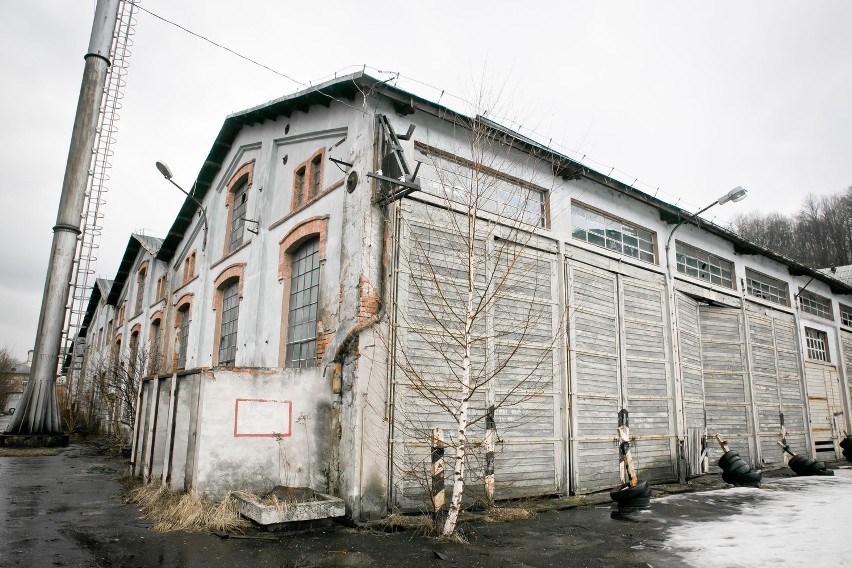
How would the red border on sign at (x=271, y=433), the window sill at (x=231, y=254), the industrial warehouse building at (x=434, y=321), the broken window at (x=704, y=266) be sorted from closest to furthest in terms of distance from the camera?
the red border on sign at (x=271, y=433) → the industrial warehouse building at (x=434, y=321) → the window sill at (x=231, y=254) → the broken window at (x=704, y=266)

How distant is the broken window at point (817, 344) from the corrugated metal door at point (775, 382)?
1.98 meters

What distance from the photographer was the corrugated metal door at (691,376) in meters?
13.1

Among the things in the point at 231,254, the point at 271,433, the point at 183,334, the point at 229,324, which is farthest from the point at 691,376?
the point at 183,334

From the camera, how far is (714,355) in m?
14.8

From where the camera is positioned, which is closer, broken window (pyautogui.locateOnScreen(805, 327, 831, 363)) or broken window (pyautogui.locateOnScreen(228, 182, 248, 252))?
broken window (pyautogui.locateOnScreen(228, 182, 248, 252))

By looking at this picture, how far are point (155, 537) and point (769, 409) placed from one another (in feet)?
53.7

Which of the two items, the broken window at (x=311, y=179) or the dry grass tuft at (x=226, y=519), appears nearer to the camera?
the dry grass tuft at (x=226, y=519)

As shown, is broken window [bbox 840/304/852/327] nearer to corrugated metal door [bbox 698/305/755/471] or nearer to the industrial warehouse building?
the industrial warehouse building

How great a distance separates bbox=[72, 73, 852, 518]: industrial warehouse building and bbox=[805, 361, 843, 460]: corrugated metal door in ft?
4.09

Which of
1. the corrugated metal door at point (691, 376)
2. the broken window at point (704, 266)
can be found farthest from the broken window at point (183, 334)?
the broken window at point (704, 266)

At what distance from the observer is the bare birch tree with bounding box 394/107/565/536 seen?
8.23 metres

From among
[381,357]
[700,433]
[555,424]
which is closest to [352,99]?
[381,357]

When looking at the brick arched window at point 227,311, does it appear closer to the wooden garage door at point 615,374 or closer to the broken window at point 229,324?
the broken window at point 229,324

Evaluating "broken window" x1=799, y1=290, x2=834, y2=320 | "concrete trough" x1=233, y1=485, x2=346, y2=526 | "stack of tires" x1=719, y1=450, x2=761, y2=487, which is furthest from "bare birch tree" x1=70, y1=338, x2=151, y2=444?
"broken window" x1=799, y1=290, x2=834, y2=320
